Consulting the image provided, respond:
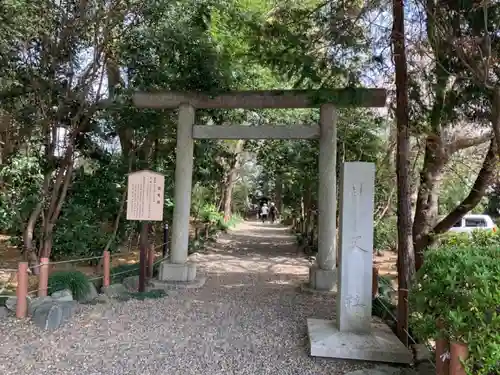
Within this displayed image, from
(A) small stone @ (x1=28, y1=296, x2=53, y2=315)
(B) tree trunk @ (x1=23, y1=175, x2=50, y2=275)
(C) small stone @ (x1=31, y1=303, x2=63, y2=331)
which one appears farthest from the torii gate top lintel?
(C) small stone @ (x1=31, y1=303, x2=63, y2=331)

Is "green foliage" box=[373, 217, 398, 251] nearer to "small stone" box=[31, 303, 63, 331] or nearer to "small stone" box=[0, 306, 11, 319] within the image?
A: "small stone" box=[31, 303, 63, 331]

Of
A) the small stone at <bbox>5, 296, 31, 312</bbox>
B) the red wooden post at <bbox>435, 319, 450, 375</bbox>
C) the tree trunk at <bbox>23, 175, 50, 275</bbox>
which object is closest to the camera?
the red wooden post at <bbox>435, 319, 450, 375</bbox>

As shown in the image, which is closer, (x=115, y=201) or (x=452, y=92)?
(x=452, y=92)

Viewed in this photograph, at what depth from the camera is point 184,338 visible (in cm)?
477

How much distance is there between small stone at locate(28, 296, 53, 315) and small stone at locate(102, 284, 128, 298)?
0.98 meters

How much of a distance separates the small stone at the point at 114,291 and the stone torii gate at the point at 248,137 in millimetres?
912

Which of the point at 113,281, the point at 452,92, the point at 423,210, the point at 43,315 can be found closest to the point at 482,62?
the point at 452,92

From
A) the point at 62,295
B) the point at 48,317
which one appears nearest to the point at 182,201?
the point at 62,295

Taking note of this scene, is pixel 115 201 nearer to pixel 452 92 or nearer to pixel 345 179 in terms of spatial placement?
pixel 345 179

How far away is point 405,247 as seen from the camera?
4766 mm

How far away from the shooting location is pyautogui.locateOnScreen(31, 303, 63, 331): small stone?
5044 mm

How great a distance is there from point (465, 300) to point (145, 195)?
5.32 metres

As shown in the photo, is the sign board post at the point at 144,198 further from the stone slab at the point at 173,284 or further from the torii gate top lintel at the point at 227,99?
the torii gate top lintel at the point at 227,99

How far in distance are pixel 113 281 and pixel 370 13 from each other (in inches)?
243
